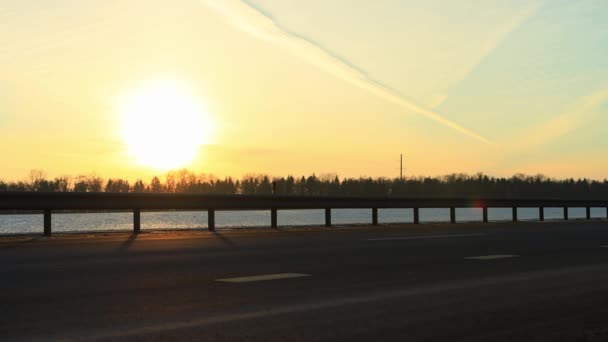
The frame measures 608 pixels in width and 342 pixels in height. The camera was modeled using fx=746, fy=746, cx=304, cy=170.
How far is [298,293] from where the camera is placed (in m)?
8.24

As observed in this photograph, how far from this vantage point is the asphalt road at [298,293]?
20.4ft

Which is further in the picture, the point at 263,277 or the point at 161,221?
the point at 161,221

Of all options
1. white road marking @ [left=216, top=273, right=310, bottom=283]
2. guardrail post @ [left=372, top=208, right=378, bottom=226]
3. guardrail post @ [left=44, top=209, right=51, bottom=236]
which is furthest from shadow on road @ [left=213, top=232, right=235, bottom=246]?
guardrail post @ [left=372, top=208, right=378, bottom=226]

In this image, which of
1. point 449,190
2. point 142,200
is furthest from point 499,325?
point 449,190

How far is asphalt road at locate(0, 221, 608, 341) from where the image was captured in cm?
621

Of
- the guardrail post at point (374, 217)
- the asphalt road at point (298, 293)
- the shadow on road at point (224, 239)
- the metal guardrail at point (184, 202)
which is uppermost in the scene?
the metal guardrail at point (184, 202)

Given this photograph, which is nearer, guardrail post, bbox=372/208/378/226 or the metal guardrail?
the metal guardrail

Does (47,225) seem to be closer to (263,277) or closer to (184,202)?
(184,202)

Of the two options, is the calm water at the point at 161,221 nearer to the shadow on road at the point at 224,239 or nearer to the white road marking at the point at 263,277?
the shadow on road at the point at 224,239

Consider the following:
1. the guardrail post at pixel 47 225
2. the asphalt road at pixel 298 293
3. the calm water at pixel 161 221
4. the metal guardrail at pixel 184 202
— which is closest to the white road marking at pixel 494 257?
the asphalt road at pixel 298 293

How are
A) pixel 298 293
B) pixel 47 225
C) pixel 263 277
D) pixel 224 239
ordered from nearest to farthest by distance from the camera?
pixel 298 293, pixel 263 277, pixel 224 239, pixel 47 225

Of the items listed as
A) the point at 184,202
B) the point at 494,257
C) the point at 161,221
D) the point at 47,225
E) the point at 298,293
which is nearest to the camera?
the point at 298,293

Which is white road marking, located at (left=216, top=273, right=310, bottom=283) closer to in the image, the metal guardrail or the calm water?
the metal guardrail

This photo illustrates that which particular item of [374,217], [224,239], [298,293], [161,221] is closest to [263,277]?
[298,293]
